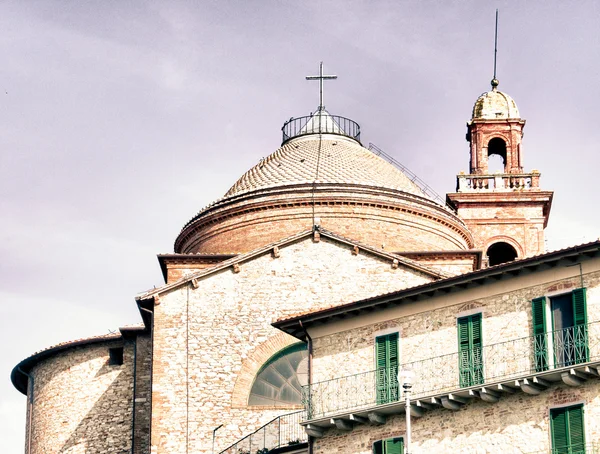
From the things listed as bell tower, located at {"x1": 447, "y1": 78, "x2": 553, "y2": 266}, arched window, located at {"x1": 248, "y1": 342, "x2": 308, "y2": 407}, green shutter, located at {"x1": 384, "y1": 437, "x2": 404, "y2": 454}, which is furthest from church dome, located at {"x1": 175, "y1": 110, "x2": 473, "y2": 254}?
green shutter, located at {"x1": 384, "y1": 437, "x2": 404, "y2": 454}

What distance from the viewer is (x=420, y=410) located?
31219mm

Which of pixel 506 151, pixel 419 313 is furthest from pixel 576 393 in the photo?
pixel 506 151

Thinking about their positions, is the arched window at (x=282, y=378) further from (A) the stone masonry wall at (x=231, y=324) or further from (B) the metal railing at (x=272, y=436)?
(B) the metal railing at (x=272, y=436)

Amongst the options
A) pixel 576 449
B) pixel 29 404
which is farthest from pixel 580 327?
pixel 29 404

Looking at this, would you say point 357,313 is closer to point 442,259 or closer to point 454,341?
point 454,341

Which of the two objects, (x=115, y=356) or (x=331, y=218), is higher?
(x=331, y=218)

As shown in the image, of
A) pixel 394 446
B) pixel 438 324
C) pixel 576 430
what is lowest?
pixel 576 430

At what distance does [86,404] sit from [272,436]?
8974mm

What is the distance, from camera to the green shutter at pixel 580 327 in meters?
28.7

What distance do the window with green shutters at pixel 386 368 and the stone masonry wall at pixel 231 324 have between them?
825 centimetres

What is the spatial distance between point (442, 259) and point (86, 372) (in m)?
12.4

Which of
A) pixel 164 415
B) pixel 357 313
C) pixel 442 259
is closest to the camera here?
pixel 357 313

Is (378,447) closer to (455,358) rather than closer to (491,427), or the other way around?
(455,358)

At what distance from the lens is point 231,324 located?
41438 mm
